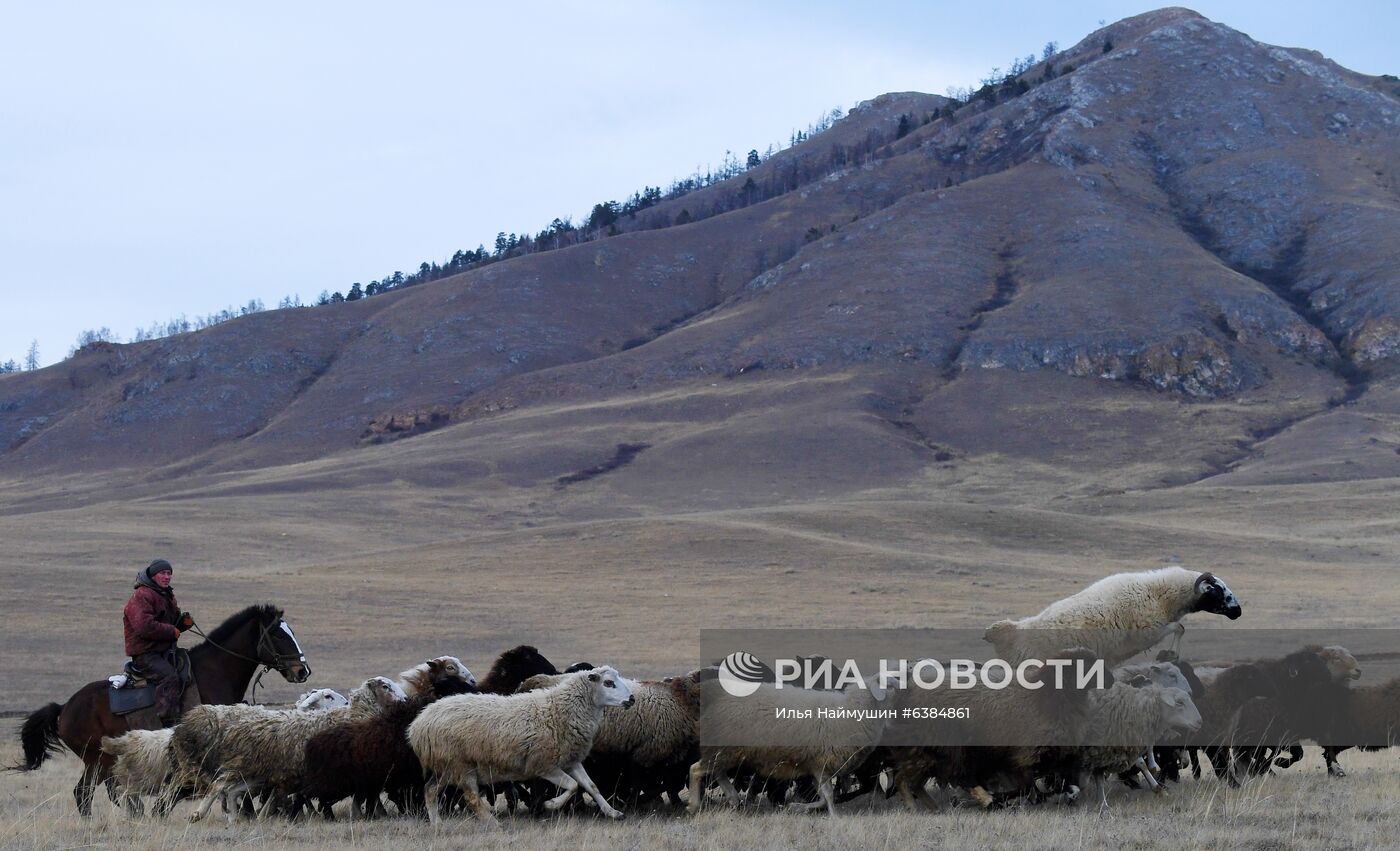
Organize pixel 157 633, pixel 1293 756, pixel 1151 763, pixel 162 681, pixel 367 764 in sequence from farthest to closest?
pixel 1293 756
pixel 162 681
pixel 157 633
pixel 1151 763
pixel 367 764

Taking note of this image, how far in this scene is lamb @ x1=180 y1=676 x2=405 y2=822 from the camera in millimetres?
11133

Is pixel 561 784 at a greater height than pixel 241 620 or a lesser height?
lesser

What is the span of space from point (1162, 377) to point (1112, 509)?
42647 mm

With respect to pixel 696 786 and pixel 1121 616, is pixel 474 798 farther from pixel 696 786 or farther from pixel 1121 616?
pixel 1121 616

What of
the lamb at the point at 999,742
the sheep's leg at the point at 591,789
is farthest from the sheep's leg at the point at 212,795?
the lamb at the point at 999,742

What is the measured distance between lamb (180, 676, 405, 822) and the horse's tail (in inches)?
85.8

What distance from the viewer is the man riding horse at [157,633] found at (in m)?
12.2

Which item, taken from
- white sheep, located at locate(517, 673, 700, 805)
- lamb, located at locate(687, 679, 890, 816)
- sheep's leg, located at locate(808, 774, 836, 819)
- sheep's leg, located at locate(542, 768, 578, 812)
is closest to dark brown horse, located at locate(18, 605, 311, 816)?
white sheep, located at locate(517, 673, 700, 805)

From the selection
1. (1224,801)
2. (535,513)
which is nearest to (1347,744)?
(1224,801)

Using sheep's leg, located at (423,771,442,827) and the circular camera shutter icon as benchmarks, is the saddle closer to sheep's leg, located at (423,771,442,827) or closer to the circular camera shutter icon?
sheep's leg, located at (423,771,442,827)

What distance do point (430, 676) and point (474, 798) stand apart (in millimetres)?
2520

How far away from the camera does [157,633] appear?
40.2 feet

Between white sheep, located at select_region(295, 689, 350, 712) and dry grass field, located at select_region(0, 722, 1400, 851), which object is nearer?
dry grass field, located at select_region(0, 722, 1400, 851)

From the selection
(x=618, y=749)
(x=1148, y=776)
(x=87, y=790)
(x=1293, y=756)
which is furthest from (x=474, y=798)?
(x=1293, y=756)
